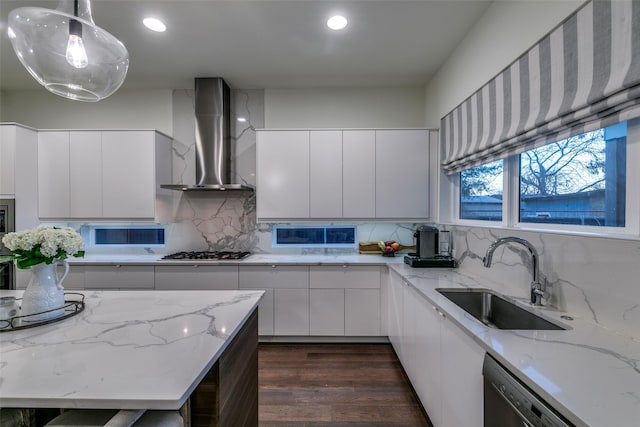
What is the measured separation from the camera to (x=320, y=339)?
2777mm

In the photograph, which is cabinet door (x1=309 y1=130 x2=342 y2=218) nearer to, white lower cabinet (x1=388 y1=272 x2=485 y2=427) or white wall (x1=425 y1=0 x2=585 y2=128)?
white lower cabinet (x1=388 y1=272 x2=485 y2=427)

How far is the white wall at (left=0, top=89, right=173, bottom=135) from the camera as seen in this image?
10.6 ft

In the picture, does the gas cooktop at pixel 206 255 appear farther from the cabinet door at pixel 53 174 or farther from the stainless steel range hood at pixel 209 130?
the cabinet door at pixel 53 174

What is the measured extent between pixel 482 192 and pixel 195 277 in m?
2.87

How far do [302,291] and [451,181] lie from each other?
1963mm

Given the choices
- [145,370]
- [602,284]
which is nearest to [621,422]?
[602,284]

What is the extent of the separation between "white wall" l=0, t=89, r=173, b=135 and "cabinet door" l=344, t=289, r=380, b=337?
2937 millimetres

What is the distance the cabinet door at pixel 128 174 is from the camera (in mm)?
2850

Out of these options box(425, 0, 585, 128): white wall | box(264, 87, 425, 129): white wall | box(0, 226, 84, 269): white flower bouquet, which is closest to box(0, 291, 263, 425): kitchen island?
box(0, 226, 84, 269): white flower bouquet

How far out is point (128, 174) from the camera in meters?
2.86

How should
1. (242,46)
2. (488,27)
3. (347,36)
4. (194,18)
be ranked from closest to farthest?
1. (488,27)
2. (194,18)
3. (347,36)
4. (242,46)

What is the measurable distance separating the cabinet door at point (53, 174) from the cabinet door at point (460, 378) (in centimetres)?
383

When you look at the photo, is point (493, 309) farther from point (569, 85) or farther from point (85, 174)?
point (85, 174)

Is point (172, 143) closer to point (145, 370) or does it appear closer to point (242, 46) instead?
point (242, 46)
